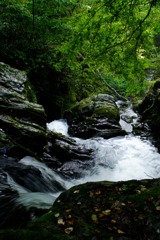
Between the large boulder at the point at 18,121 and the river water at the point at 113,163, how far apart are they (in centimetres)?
57

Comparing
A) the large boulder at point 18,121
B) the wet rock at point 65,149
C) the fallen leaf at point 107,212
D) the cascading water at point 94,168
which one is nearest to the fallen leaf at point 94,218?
→ the fallen leaf at point 107,212

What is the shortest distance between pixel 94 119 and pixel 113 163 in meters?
3.49

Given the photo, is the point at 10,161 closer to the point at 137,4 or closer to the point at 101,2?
the point at 101,2

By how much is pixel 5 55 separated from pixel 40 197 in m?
8.50

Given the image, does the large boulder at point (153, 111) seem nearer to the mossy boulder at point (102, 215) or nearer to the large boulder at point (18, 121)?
the large boulder at point (18, 121)

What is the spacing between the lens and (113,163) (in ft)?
29.0

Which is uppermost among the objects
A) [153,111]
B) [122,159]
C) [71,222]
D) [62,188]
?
[71,222]

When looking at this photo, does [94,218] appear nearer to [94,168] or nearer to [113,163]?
[94,168]

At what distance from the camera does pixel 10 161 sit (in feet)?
21.0

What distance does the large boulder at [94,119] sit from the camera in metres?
11.5

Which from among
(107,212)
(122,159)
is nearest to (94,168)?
(122,159)

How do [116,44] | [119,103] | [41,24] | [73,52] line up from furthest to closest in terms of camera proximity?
[119,103] < [41,24] < [73,52] < [116,44]

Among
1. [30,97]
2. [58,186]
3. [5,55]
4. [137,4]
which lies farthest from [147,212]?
[5,55]

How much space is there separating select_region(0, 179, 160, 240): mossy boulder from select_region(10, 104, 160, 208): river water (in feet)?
6.28
